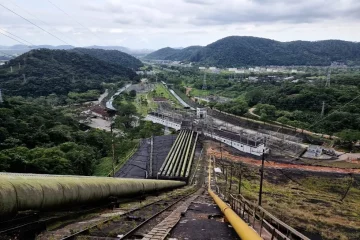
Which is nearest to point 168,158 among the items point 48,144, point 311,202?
point 311,202

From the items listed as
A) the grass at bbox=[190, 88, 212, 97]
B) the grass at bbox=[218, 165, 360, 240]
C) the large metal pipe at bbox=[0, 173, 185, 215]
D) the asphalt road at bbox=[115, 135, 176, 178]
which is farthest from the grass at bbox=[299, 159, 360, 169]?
the grass at bbox=[190, 88, 212, 97]

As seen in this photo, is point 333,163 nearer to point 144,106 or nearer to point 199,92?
point 144,106

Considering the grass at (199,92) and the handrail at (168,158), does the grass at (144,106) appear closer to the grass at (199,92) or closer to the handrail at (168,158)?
the grass at (199,92)

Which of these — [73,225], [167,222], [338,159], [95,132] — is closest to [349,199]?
[338,159]

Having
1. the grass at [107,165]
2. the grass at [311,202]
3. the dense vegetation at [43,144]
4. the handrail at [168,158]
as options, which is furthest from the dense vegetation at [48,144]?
the grass at [311,202]

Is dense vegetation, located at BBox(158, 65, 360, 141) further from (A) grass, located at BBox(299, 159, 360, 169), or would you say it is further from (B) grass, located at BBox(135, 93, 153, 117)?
(B) grass, located at BBox(135, 93, 153, 117)

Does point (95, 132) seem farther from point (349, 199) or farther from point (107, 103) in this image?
point (107, 103)
